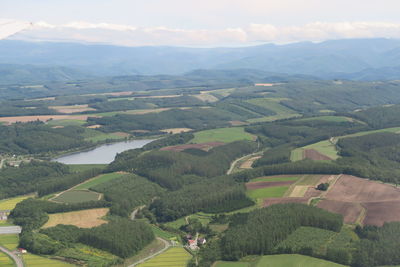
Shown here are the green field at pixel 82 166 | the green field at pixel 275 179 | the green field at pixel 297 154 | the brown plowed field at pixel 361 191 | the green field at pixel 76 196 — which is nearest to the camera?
the brown plowed field at pixel 361 191

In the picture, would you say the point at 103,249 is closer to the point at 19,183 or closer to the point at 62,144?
the point at 19,183

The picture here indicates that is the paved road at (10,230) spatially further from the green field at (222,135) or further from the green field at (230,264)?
the green field at (222,135)

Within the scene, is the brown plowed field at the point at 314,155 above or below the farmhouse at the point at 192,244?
above

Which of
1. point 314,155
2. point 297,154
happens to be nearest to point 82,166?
point 297,154

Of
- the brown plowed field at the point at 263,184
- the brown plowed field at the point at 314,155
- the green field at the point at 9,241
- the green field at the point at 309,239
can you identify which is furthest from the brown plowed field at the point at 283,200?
the green field at the point at 9,241

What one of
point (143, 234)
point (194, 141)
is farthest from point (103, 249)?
point (194, 141)

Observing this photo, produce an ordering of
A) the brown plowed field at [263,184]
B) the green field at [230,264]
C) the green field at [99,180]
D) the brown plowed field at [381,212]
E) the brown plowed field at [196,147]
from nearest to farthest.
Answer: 1. the green field at [230,264]
2. the brown plowed field at [381,212]
3. the brown plowed field at [263,184]
4. the green field at [99,180]
5. the brown plowed field at [196,147]
